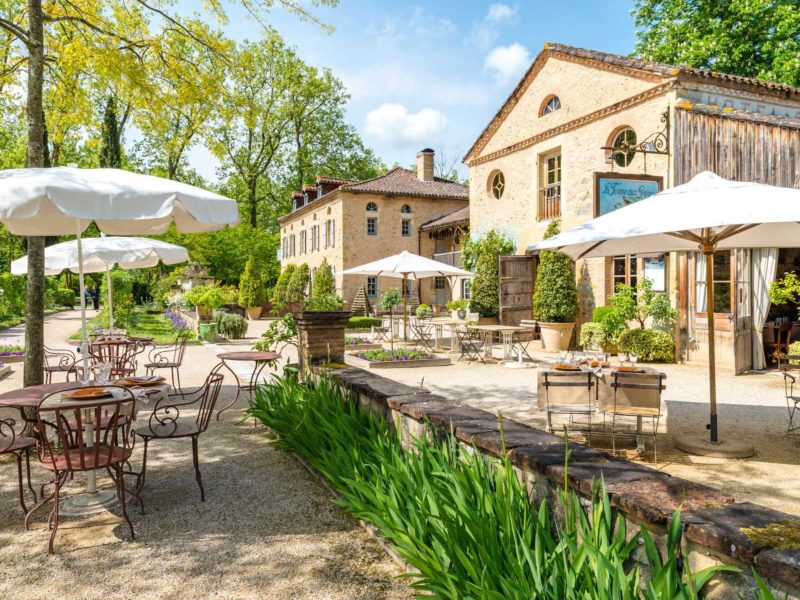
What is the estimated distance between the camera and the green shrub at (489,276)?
16.9m

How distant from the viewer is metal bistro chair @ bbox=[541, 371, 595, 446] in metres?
5.24

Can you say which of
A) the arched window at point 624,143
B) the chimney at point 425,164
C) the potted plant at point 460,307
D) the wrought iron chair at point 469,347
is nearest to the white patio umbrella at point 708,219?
the wrought iron chair at point 469,347

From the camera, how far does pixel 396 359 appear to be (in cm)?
1130

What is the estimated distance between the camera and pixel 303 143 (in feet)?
124

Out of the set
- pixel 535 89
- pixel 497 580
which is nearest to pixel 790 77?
pixel 535 89

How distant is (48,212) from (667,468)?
5863 mm

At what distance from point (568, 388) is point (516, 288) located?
9.98 metres

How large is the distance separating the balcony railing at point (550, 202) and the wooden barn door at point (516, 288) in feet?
4.43

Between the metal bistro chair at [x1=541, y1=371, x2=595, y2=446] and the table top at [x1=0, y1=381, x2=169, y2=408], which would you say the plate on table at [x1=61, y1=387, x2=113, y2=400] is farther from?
the metal bistro chair at [x1=541, y1=371, x2=595, y2=446]

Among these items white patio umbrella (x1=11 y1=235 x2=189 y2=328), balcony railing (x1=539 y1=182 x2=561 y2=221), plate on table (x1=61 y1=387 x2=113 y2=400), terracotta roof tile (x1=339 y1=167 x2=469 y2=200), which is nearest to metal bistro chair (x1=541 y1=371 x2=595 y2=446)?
plate on table (x1=61 y1=387 x2=113 y2=400)

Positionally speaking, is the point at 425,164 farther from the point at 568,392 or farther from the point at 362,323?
the point at 568,392

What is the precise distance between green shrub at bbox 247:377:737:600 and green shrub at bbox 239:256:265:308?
22.7 metres

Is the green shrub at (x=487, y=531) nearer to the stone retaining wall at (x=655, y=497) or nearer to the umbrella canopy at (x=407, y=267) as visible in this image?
the stone retaining wall at (x=655, y=497)

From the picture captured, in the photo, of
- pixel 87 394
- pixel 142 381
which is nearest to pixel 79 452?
pixel 87 394
